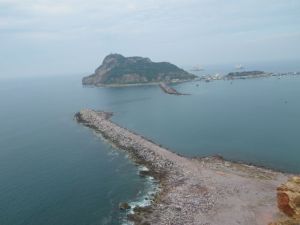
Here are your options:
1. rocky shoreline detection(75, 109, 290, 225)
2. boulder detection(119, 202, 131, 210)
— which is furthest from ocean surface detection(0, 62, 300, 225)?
rocky shoreline detection(75, 109, 290, 225)

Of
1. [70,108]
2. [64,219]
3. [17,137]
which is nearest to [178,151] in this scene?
[64,219]

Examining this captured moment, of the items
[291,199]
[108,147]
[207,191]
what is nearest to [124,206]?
[207,191]

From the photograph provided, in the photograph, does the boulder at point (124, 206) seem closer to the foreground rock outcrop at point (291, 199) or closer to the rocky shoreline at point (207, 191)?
the rocky shoreline at point (207, 191)

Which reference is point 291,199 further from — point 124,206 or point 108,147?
point 108,147

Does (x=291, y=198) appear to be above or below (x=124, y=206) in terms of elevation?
above

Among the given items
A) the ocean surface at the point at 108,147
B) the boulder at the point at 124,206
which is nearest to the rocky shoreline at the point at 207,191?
the boulder at the point at 124,206

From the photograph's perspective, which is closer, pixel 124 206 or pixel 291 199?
pixel 291 199
